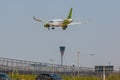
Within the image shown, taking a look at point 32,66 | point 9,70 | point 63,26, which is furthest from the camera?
point 32,66

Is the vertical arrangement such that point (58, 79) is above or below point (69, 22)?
below

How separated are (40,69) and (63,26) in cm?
4950

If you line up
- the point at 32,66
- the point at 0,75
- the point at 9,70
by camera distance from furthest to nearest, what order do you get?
the point at 32,66
the point at 9,70
the point at 0,75

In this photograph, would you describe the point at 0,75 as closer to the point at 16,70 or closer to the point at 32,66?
the point at 16,70

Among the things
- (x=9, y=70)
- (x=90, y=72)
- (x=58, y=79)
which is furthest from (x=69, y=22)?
(x=90, y=72)

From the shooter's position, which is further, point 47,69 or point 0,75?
point 47,69

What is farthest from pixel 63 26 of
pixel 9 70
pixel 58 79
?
pixel 9 70

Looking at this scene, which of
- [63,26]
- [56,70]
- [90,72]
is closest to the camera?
[63,26]

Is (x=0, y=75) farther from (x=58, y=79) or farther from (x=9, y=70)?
(x=9, y=70)

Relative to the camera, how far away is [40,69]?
99438 millimetres

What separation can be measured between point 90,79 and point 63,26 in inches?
1686

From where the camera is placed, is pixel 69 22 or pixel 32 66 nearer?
pixel 69 22

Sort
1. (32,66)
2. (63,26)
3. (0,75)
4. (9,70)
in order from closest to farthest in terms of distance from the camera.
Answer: (63,26), (0,75), (9,70), (32,66)

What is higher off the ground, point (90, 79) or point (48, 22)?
point (48, 22)
